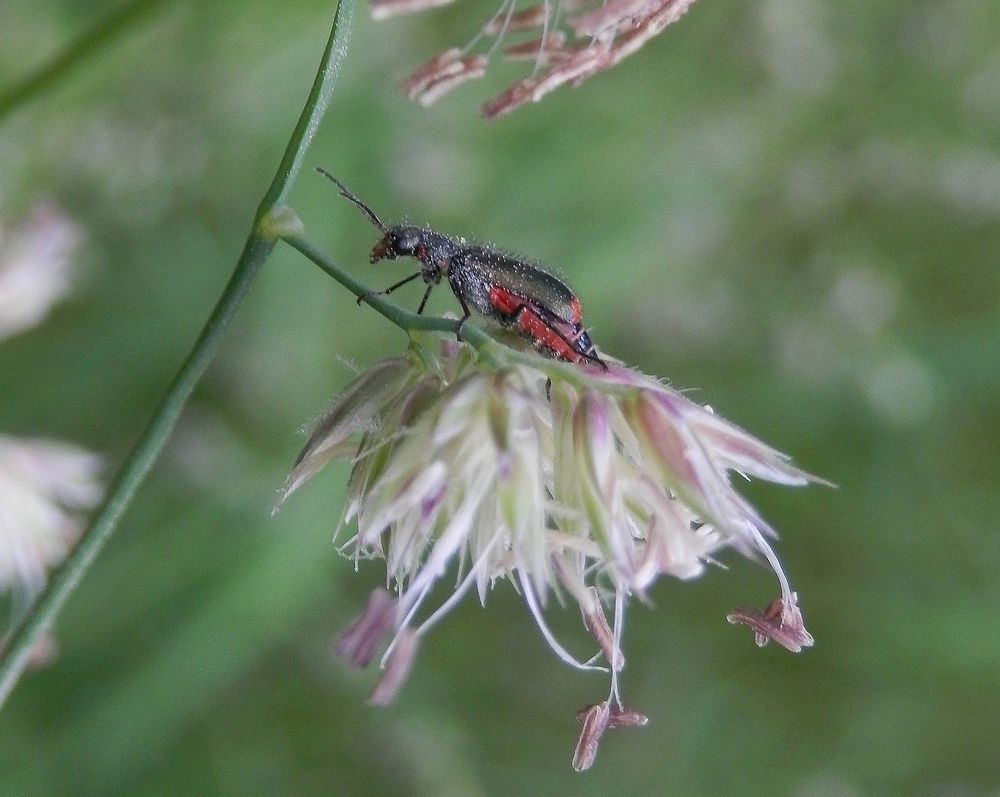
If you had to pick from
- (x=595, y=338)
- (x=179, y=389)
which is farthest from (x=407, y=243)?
(x=595, y=338)

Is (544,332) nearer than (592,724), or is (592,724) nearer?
(592,724)

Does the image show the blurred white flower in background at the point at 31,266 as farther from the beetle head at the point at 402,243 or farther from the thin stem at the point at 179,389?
the thin stem at the point at 179,389

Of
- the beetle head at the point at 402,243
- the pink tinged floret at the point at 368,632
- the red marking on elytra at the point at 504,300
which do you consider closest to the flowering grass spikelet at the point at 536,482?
the pink tinged floret at the point at 368,632

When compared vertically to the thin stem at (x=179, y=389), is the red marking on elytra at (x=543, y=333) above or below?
below

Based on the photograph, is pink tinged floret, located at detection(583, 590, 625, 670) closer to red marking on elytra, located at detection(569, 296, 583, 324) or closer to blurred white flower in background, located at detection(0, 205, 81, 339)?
red marking on elytra, located at detection(569, 296, 583, 324)

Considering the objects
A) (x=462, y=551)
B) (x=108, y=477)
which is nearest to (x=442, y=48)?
(x=108, y=477)

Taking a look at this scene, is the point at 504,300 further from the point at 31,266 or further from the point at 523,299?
the point at 31,266
